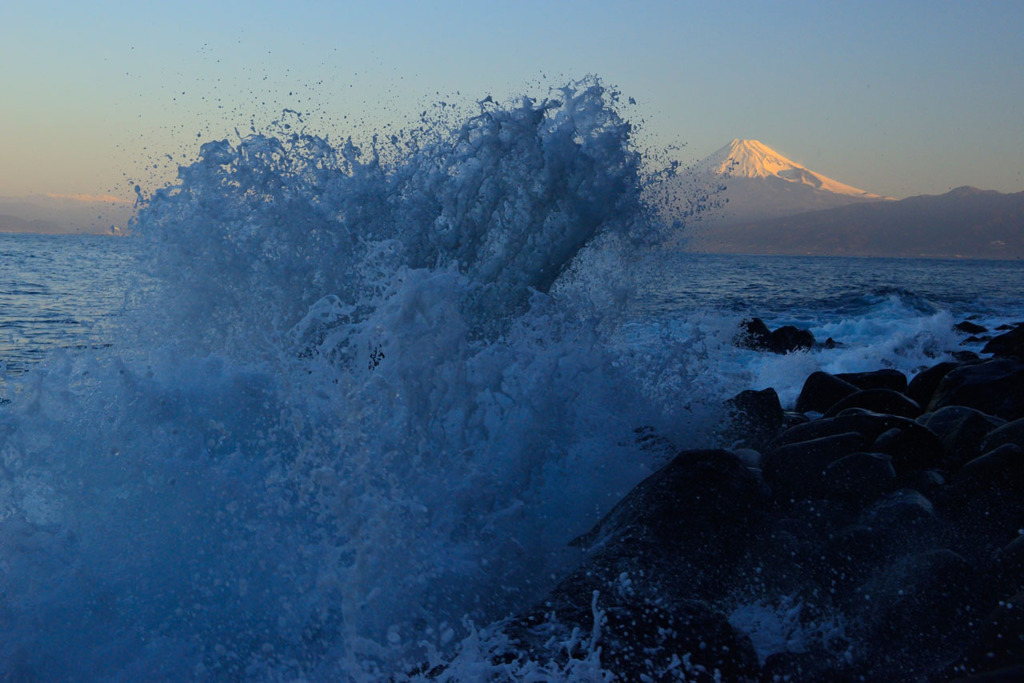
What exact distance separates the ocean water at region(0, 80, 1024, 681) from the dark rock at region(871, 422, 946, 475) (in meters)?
1.77

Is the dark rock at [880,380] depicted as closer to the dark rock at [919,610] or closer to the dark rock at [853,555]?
the dark rock at [853,555]

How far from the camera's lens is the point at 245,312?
623 cm

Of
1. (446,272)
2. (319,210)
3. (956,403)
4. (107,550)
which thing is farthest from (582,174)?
(107,550)

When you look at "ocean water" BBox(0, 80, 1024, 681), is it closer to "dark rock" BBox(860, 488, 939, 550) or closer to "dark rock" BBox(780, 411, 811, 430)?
"dark rock" BBox(780, 411, 811, 430)

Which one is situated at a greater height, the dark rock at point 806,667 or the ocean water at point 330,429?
the ocean water at point 330,429

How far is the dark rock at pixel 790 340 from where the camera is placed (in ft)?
49.3

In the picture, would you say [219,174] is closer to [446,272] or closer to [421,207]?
[421,207]

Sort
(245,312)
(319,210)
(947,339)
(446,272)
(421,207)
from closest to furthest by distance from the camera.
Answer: (446,272)
(245,312)
(319,210)
(421,207)
(947,339)

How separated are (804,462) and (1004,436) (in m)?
1.45

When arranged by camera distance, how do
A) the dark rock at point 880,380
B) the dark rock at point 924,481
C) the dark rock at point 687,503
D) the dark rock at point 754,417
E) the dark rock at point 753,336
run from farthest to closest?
the dark rock at point 753,336 < the dark rock at point 880,380 < the dark rock at point 754,417 < the dark rock at point 924,481 < the dark rock at point 687,503

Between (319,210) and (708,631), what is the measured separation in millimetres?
5096

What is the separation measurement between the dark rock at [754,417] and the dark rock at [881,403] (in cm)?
62

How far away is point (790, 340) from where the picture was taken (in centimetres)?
1551

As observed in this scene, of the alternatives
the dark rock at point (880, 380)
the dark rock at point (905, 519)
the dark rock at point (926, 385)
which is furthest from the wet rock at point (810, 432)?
the dark rock at point (880, 380)
